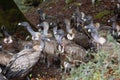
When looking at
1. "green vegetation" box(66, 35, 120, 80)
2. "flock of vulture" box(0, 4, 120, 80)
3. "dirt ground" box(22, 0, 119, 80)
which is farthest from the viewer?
"dirt ground" box(22, 0, 119, 80)

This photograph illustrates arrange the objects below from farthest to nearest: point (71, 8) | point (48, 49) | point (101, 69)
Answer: point (71, 8), point (48, 49), point (101, 69)

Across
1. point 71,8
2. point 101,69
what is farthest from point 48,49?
point 71,8

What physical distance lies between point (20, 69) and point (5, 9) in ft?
12.5

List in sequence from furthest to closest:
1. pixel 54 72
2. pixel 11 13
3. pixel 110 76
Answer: pixel 11 13 < pixel 54 72 < pixel 110 76

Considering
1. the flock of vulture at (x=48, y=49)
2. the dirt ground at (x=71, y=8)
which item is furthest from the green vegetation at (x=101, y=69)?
the dirt ground at (x=71, y=8)

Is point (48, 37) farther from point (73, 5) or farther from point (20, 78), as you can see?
point (73, 5)

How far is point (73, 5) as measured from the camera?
61.4 ft

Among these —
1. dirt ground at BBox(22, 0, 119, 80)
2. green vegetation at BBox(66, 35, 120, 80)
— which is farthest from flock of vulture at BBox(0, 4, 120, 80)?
dirt ground at BBox(22, 0, 119, 80)

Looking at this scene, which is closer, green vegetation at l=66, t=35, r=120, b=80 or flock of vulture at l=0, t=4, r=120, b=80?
green vegetation at l=66, t=35, r=120, b=80

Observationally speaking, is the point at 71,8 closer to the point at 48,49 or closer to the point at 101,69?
the point at 48,49

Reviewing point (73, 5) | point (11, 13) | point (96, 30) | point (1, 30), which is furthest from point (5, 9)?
point (73, 5)

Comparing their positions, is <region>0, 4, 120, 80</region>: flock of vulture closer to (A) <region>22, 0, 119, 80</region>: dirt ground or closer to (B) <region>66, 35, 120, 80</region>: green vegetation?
(B) <region>66, 35, 120, 80</region>: green vegetation

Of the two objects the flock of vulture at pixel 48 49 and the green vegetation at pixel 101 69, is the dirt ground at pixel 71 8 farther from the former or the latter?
the green vegetation at pixel 101 69

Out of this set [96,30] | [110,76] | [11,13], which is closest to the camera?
[110,76]
